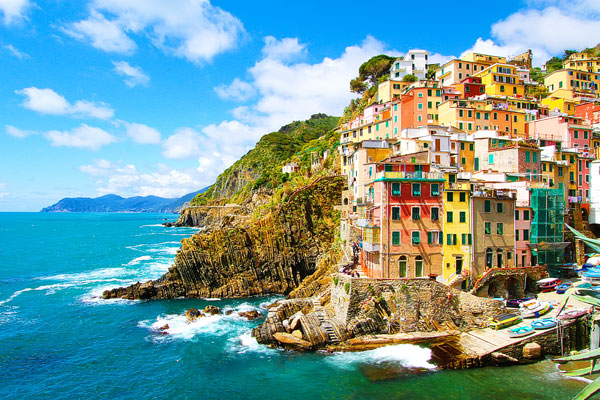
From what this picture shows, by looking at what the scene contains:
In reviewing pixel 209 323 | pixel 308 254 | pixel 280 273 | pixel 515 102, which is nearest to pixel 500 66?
pixel 515 102

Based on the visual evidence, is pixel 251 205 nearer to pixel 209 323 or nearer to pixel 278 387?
pixel 209 323

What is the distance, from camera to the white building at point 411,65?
86938mm

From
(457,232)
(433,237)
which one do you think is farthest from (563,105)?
(433,237)

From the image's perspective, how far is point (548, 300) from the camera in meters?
37.0

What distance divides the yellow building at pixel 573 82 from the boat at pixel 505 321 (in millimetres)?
62260

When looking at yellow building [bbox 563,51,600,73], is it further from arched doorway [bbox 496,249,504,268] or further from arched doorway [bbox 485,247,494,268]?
arched doorway [bbox 485,247,494,268]

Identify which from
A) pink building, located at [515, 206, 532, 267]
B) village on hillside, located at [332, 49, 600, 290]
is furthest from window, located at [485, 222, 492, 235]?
pink building, located at [515, 206, 532, 267]

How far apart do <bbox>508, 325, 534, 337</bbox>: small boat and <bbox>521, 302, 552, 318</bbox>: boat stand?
2.33 meters

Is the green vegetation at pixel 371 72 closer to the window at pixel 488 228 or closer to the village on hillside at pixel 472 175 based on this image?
the village on hillside at pixel 472 175

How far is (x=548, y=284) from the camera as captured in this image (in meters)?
39.3

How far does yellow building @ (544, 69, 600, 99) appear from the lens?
79625mm

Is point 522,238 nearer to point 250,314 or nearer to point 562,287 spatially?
point 562,287

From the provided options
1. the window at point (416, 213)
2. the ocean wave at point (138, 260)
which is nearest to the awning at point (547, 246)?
the window at point (416, 213)

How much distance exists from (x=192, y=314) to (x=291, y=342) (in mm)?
14482
